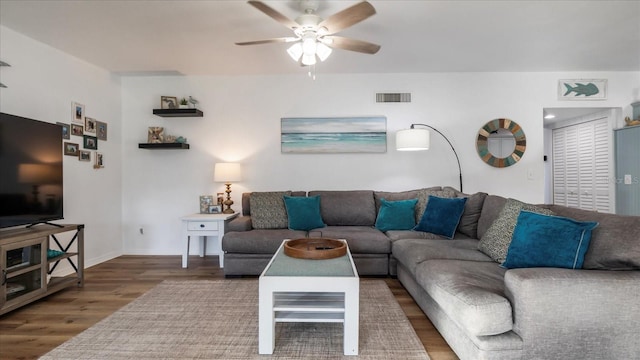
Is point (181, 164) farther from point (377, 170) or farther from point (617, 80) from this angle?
point (617, 80)

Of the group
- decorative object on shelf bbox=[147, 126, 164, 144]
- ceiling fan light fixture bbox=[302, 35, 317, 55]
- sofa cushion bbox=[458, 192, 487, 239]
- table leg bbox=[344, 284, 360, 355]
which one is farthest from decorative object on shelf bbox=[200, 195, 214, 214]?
sofa cushion bbox=[458, 192, 487, 239]

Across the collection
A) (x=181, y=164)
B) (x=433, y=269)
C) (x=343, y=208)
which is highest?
(x=181, y=164)

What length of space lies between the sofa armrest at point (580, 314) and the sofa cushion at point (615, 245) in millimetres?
98

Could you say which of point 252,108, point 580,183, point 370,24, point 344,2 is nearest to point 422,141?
point 370,24

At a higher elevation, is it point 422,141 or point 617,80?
point 617,80

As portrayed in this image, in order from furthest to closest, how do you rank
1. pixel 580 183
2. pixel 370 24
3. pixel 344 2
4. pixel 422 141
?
pixel 580 183
pixel 422 141
pixel 370 24
pixel 344 2

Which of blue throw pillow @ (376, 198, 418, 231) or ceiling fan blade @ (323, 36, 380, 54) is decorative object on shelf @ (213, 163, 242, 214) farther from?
ceiling fan blade @ (323, 36, 380, 54)

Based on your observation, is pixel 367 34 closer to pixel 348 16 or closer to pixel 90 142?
pixel 348 16

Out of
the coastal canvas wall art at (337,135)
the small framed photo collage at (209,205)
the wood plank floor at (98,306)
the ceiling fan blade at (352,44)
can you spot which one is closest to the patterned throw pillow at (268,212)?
the small framed photo collage at (209,205)

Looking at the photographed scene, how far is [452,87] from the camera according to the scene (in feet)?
13.2

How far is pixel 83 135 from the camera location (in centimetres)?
352

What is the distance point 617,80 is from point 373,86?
3348 mm

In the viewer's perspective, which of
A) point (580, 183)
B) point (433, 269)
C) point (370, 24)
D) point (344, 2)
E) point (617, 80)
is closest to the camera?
point (433, 269)

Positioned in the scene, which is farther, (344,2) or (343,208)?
(343,208)
